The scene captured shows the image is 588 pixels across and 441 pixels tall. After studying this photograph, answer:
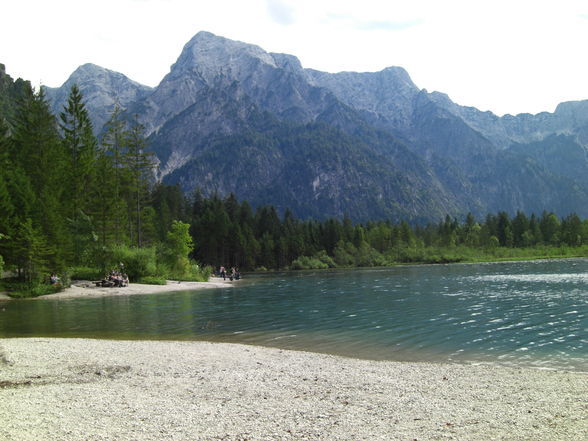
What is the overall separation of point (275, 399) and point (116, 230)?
3040 inches

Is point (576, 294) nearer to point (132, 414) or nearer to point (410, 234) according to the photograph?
point (132, 414)

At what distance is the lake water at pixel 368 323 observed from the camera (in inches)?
896

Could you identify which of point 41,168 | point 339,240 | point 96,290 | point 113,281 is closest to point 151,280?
point 113,281

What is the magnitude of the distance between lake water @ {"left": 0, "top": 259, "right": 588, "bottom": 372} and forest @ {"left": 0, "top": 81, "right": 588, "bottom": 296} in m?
11.4

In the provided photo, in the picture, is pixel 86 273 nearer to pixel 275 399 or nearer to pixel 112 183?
pixel 112 183

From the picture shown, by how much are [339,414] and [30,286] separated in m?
53.2

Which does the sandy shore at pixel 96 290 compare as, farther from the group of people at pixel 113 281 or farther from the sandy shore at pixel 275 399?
the sandy shore at pixel 275 399

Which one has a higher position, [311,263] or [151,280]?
[151,280]

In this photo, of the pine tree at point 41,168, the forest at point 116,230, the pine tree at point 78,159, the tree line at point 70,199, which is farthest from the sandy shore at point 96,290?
the pine tree at point 78,159

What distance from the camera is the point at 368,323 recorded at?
32.4 m

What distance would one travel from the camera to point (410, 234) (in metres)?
191

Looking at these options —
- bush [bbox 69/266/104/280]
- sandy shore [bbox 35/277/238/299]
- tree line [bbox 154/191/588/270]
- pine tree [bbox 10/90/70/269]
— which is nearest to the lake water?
sandy shore [bbox 35/277/238/299]

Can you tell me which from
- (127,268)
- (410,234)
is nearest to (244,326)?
(127,268)

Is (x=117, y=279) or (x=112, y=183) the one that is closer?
(x=117, y=279)
